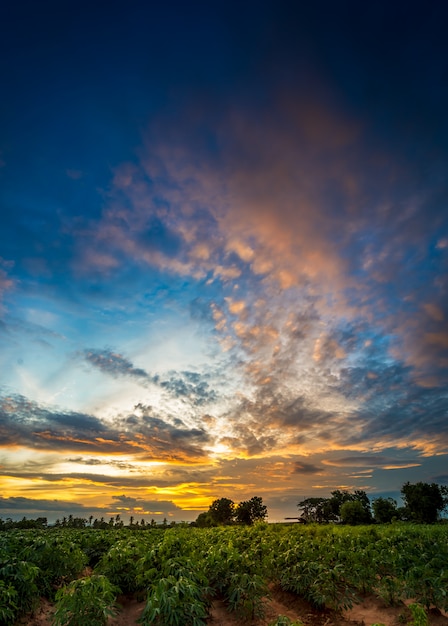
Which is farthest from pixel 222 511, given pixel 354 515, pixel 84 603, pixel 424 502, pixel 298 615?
pixel 84 603

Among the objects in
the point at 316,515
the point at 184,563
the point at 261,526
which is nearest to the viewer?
the point at 184,563

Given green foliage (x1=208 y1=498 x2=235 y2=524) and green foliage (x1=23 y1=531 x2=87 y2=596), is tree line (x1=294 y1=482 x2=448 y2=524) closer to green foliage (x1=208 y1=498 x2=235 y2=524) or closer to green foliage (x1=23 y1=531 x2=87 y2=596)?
green foliage (x1=208 y1=498 x2=235 y2=524)

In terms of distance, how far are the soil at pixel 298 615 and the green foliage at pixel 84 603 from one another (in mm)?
3127

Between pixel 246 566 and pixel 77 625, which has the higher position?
pixel 246 566

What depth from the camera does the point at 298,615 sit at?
11.9m

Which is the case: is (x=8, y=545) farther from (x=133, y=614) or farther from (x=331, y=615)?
(x=331, y=615)

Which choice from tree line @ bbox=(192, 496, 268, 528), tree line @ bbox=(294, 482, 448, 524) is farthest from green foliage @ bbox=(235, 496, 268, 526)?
tree line @ bbox=(294, 482, 448, 524)

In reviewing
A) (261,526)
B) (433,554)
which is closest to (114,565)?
(433,554)

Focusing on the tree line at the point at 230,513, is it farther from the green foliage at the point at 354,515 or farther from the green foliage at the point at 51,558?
the green foliage at the point at 51,558

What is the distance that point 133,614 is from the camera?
1126 centimetres

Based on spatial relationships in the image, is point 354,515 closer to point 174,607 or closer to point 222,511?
point 222,511

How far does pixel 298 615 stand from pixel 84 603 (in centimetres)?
828

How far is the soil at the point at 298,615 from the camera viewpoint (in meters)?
10.4

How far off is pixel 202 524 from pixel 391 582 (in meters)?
88.2
